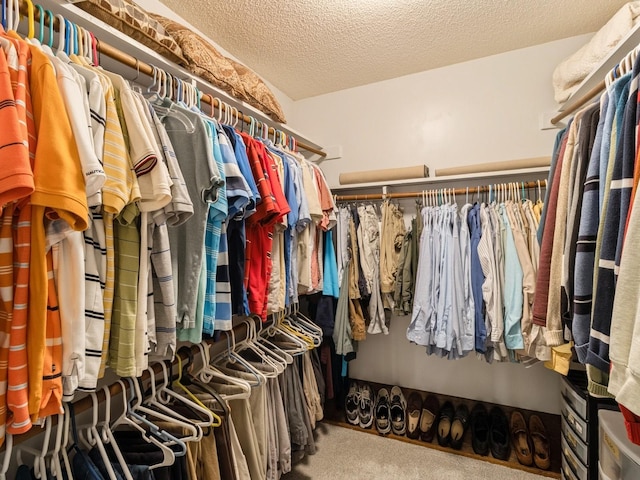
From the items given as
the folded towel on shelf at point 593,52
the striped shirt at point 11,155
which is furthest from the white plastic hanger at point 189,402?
the folded towel on shelf at point 593,52

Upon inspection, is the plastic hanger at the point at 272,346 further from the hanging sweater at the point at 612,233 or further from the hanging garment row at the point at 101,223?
the hanging sweater at the point at 612,233

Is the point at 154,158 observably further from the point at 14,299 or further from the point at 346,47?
the point at 346,47

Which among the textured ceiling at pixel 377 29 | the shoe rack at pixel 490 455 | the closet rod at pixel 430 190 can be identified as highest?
the textured ceiling at pixel 377 29

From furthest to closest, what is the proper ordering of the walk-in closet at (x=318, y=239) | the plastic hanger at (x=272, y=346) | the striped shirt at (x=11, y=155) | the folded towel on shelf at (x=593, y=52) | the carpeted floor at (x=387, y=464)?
the carpeted floor at (x=387, y=464), the plastic hanger at (x=272, y=346), the folded towel on shelf at (x=593, y=52), the walk-in closet at (x=318, y=239), the striped shirt at (x=11, y=155)

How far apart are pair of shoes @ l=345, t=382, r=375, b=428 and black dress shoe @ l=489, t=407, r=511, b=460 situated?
741 mm

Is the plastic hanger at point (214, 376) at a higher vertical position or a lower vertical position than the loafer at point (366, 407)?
higher

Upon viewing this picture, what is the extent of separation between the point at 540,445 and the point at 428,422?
61cm

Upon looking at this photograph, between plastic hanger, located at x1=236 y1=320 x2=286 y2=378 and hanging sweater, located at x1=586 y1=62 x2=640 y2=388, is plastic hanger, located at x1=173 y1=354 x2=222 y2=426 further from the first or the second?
hanging sweater, located at x1=586 y1=62 x2=640 y2=388

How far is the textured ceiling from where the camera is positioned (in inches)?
63.6

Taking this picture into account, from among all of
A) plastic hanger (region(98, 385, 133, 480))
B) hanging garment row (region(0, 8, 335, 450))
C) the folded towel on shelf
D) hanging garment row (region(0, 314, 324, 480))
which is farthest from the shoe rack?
the folded towel on shelf

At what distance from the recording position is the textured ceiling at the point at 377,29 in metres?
1.62

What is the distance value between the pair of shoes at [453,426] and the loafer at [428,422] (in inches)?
1.6

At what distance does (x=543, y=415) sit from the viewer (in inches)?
78.4

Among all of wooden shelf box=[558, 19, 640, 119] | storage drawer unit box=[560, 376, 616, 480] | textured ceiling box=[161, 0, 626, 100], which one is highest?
textured ceiling box=[161, 0, 626, 100]
